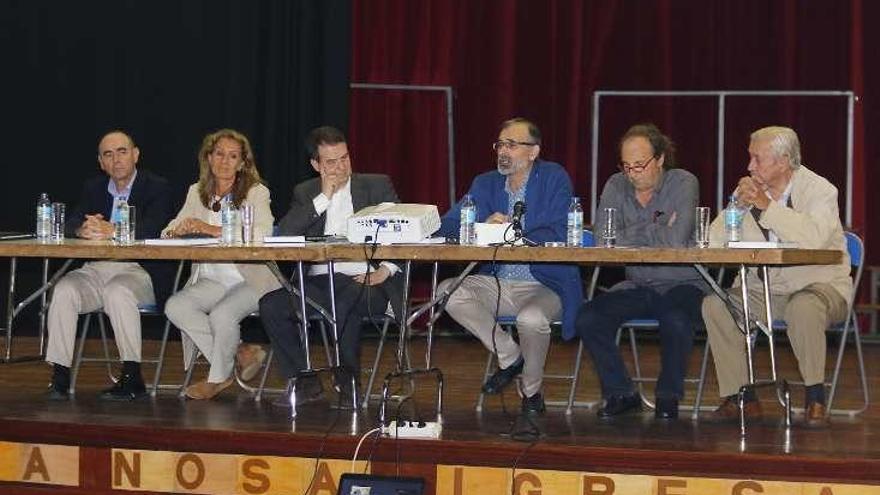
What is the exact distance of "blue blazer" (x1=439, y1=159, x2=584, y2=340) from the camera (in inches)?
218

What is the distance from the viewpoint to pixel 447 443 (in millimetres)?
4777

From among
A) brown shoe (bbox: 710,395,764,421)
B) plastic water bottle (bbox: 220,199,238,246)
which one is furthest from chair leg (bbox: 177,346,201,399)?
brown shoe (bbox: 710,395,764,421)

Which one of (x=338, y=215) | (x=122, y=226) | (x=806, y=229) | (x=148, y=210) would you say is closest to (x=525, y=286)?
(x=338, y=215)

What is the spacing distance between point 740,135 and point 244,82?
299cm

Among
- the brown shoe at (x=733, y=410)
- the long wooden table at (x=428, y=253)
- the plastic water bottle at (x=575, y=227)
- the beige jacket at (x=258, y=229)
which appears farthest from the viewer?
the beige jacket at (x=258, y=229)

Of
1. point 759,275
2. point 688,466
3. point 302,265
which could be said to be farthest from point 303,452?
point 759,275

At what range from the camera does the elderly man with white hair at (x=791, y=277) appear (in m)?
5.20

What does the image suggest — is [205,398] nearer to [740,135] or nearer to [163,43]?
[163,43]

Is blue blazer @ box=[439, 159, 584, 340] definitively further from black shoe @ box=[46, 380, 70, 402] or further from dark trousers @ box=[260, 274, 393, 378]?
black shoe @ box=[46, 380, 70, 402]

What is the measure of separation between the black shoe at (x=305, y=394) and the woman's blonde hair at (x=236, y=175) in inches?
30.7

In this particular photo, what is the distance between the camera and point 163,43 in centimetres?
888

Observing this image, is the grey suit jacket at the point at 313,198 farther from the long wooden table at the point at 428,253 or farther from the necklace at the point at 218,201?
the long wooden table at the point at 428,253

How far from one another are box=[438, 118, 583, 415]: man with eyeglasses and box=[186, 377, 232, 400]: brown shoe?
103 cm

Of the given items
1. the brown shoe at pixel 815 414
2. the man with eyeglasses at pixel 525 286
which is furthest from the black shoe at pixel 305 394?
the brown shoe at pixel 815 414
